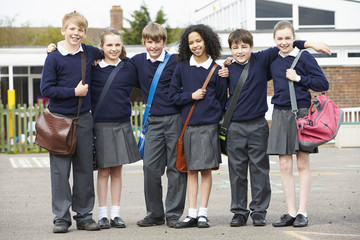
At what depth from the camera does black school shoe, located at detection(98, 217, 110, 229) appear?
7.10 m

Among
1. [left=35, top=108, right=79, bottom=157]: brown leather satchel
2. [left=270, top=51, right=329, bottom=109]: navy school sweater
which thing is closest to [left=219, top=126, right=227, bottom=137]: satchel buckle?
[left=270, top=51, right=329, bottom=109]: navy school sweater

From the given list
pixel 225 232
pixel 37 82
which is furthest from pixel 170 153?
pixel 37 82

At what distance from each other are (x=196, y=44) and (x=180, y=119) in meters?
0.81

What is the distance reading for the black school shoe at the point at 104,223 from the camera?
710 centimetres

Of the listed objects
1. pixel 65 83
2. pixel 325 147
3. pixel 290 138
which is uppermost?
pixel 65 83

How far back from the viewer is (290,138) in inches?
279

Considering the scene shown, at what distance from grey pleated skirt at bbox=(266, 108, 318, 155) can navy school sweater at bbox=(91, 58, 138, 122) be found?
1586mm

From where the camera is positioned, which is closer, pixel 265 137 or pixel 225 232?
pixel 225 232

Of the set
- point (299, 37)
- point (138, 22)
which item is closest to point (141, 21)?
point (138, 22)

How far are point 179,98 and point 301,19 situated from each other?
2652 cm

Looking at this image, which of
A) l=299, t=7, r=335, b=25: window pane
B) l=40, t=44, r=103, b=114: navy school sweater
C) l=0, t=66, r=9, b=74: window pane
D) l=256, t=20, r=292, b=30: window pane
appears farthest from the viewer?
l=299, t=7, r=335, b=25: window pane

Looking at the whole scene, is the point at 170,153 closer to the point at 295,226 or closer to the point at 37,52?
the point at 295,226

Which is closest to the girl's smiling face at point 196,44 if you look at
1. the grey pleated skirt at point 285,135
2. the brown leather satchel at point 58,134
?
the grey pleated skirt at point 285,135

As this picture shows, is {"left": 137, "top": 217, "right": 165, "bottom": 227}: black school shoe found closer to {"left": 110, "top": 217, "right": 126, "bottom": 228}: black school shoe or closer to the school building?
{"left": 110, "top": 217, "right": 126, "bottom": 228}: black school shoe
